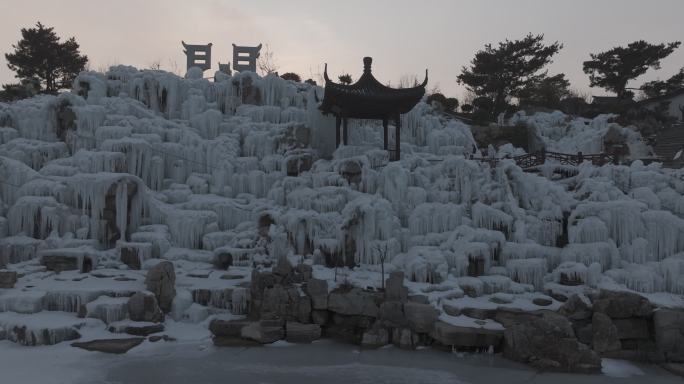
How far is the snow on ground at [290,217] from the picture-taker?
1213cm

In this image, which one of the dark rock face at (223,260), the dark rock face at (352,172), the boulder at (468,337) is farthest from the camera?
the dark rock face at (352,172)

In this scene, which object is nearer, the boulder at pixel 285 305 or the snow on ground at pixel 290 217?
the boulder at pixel 285 305

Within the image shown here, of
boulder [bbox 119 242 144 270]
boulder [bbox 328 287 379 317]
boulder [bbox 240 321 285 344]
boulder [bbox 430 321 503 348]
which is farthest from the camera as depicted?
boulder [bbox 119 242 144 270]

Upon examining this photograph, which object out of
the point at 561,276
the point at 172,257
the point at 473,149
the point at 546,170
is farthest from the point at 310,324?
the point at 473,149

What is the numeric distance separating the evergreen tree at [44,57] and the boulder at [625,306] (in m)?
31.0

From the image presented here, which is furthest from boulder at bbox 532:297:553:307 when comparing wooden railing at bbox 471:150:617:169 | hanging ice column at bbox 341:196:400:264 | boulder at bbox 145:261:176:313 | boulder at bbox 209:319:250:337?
boulder at bbox 145:261:176:313

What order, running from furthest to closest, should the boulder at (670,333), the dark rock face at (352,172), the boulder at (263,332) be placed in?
1. the dark rock face at (352,172)
2. the boulder at (263,332)
3. the boulder at (670,333)

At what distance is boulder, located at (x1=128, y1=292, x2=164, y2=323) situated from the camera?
11.0 metres

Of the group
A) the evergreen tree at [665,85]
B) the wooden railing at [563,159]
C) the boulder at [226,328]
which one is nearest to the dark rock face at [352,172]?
the wooden railing at [563,159]

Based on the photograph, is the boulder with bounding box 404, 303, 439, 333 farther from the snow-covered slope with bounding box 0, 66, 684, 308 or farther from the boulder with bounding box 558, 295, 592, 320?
the boulder with bounding box 558, 295, 592, 320

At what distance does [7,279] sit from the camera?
464 inches

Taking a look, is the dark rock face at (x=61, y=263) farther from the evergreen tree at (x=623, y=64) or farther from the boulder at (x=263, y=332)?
the evergreen tree at (x=623, y=64)

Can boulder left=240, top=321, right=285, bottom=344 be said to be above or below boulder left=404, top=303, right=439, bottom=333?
below

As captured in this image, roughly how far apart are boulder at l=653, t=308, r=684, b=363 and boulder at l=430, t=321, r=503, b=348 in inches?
139
